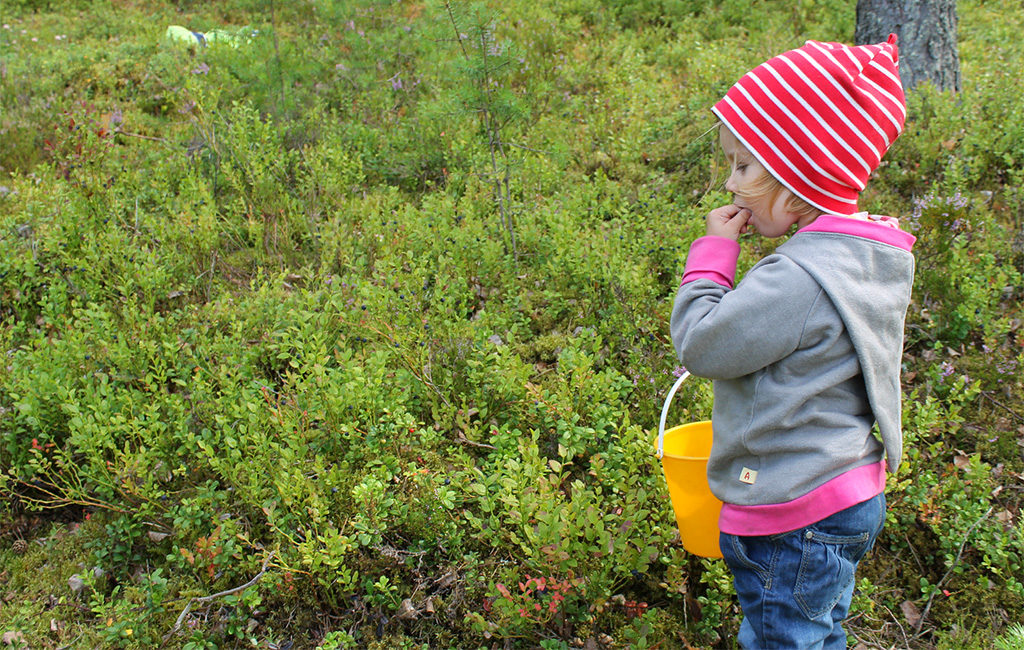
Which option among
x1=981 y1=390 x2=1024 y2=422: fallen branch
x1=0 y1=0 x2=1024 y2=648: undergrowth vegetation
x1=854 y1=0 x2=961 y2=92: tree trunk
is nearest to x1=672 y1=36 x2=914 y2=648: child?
x1=0 y1=0 x2=1024 y2=648: undergrowth vegetation

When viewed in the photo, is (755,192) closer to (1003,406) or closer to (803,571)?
(803,571)

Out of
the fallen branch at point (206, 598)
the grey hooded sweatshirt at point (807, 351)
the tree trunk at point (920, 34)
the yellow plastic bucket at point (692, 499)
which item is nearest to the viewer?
the grey hooded sweatshirt at point (807, 351)

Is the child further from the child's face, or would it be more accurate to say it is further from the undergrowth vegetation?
A: the undergrowth vegetation

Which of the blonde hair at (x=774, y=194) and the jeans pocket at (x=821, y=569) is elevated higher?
the blonde hair at (x=774, y=194)

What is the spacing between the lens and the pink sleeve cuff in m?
1.99

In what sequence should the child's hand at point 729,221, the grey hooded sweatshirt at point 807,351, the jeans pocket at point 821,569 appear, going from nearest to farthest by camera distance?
1. the grey hooded sweatshirt at point 807,351
2. the jeans pocket at point 821,569
3. the child's hand at point 729,221

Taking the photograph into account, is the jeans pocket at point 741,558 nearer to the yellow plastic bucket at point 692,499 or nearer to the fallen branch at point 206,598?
the yellow plastic bucket at point 692,499

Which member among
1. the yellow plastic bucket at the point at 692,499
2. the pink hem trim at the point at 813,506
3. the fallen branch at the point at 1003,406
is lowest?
the fallen branch at the point at 1003,406

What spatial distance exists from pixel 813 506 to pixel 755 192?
86 centimetres

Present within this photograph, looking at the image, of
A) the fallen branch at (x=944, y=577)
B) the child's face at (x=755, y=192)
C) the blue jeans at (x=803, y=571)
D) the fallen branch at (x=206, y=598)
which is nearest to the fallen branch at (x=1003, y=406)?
the fallen branch at (x=944, y=577)

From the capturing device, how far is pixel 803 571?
1.91 meters

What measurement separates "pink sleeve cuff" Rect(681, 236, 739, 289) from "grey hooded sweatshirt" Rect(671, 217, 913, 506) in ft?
0.13

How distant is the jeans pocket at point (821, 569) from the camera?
190cm

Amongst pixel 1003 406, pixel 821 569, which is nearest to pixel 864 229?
pixel 821 569
